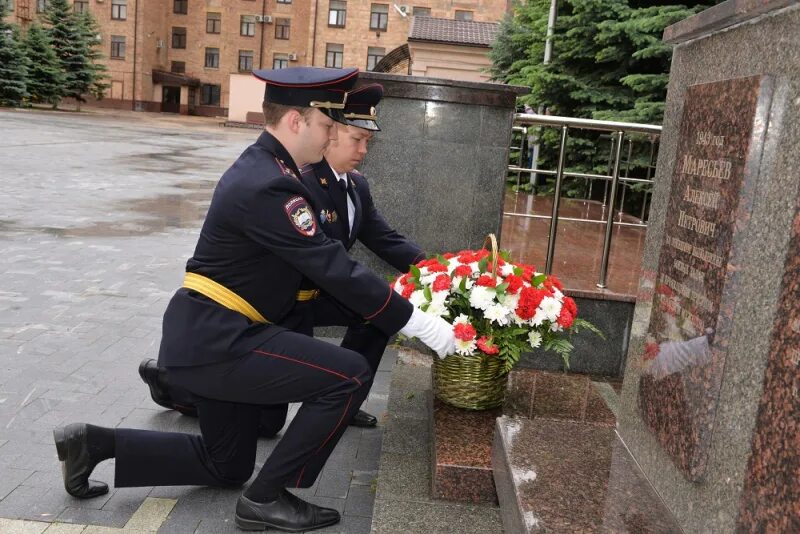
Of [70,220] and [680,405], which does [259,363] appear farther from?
[70,220]

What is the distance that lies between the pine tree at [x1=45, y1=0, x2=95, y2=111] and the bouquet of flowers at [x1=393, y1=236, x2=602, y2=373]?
4259 centimetres

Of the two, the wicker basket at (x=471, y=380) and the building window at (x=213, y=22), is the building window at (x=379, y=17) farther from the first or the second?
the wicker basket at (x=471, y=380)

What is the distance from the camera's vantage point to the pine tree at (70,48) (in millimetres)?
41594

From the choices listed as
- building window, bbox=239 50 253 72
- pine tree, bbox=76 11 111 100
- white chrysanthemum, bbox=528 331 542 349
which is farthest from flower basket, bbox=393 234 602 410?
building window, bbox=239 50 253 72

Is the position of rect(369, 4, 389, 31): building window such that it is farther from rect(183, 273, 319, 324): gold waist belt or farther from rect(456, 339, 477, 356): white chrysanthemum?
rect(183, 273, 319, 324): gold waist belt

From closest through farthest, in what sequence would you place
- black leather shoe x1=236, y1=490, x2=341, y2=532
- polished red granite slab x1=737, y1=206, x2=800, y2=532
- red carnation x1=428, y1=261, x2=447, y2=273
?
polished red granite slab x1=737, y1=206, x2=800, y2=532 < black leather shoe x1=236, y1=490, x2=341, y2=532 < red carnation x1=428, y1=261, x2=447, y2=273

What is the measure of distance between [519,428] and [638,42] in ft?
23.5

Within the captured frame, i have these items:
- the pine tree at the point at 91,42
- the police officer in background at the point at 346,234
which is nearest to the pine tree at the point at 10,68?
the pine tree at the point at 91,42

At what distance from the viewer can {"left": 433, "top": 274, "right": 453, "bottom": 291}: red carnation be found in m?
3.33

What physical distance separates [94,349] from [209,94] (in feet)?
169

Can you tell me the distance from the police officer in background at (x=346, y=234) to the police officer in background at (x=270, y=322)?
0.26 m

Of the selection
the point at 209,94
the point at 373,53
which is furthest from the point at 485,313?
the point at 209,94

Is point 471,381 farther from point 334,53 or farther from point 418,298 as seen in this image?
point 334,53

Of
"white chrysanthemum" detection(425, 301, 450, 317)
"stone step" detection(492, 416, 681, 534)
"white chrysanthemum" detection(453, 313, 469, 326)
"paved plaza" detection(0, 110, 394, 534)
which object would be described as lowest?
"paved plaza" detection(0, 110, 394, 534)
